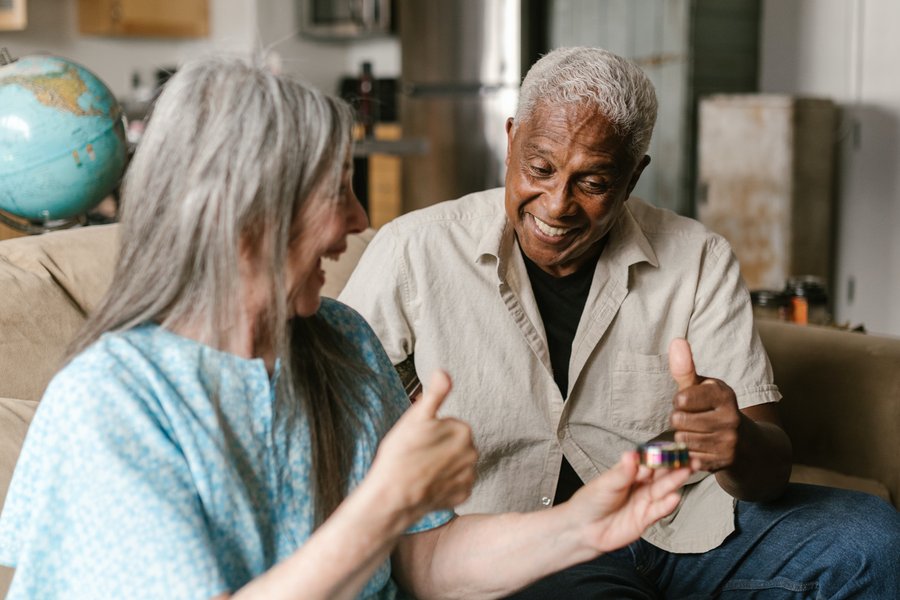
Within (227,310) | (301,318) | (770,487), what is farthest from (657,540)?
(227,310)

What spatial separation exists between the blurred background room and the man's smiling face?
5.17 feet

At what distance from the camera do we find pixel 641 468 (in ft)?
3.27

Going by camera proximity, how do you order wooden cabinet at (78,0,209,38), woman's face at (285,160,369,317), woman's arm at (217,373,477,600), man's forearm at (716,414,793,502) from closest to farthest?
woman's arm at (217,373,477,600) → woman's face at (285,160,369,317) → man's forearm at (716,414,793,502) → wooden cabinet at (78,0,209,38)

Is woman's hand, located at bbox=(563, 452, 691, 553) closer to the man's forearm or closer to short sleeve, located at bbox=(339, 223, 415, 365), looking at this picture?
the man's forearm

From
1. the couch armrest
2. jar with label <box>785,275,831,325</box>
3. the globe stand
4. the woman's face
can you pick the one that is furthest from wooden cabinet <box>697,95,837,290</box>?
the woman's face

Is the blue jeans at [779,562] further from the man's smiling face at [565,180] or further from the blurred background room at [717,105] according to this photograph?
the blurred background room at [717,105]

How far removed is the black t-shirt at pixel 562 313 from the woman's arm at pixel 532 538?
1.52 ft

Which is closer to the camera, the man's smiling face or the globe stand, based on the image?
the man's smiling face

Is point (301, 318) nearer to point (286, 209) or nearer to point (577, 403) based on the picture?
point (286, 209)

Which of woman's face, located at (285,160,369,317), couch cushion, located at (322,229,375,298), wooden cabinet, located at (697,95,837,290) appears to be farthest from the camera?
wooden cabinet, located at (697,95,837,290)

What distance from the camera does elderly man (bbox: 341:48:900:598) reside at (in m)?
1.46

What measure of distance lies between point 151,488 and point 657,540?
0.91 meters

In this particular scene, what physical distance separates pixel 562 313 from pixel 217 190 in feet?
2.66

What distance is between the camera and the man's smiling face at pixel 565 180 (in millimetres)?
1468
